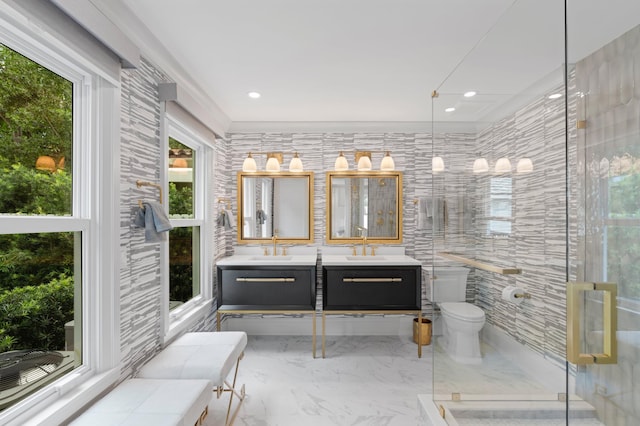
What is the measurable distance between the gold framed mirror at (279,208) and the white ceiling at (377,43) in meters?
1.09

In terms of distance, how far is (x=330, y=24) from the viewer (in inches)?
75.7

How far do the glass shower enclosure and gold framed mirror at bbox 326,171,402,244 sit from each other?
203 centimetres

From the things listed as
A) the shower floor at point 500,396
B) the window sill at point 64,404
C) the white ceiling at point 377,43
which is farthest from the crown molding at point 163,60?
the shower floor at point 500,396

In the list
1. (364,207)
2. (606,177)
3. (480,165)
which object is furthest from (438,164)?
(364,207)

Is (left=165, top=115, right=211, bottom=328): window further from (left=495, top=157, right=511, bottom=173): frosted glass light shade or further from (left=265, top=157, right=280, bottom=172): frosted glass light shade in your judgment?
(left=495, top=157, right=511, bottom=173): frosted glass light shade

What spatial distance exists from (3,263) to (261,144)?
290 cm

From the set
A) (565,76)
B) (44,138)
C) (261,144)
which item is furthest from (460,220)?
(261,144)

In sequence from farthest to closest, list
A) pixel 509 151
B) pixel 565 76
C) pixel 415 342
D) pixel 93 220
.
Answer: pixel 415 342, pixel 93 220, pixel 509 151, pixel 565 76

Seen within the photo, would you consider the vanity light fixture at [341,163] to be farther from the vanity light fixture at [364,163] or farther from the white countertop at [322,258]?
the white countertop at [322,258]

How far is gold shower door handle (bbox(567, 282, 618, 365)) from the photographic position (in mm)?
978

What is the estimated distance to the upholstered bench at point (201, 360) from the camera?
1881 millimetres

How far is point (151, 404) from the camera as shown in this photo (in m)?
1.53

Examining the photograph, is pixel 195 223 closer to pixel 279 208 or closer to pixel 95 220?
pixel 279 208

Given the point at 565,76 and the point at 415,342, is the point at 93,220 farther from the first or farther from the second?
the point at 415,342
